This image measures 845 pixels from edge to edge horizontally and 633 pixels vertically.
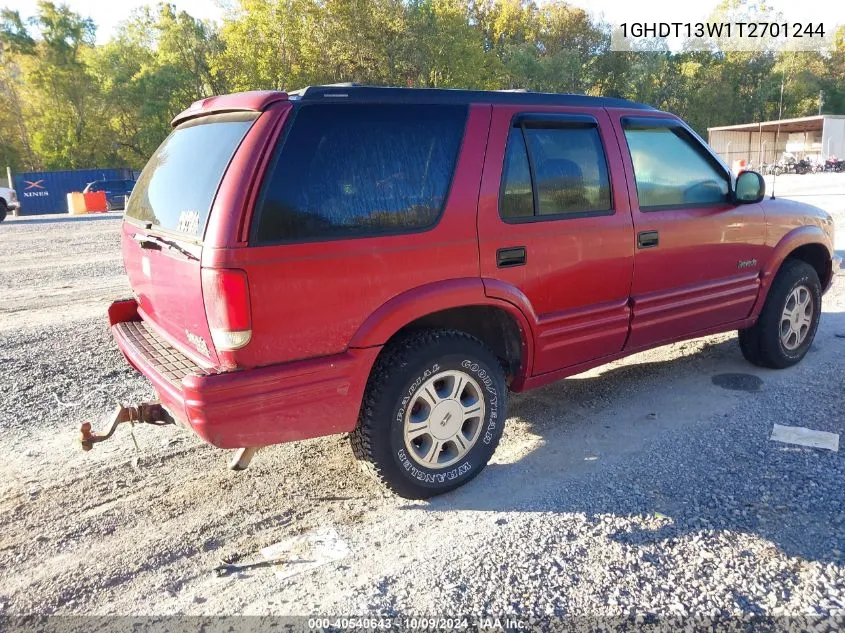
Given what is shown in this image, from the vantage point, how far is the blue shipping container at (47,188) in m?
32.2

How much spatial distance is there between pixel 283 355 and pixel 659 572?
6.01ft

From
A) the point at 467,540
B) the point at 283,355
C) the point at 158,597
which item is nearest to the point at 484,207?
the point at 283,355

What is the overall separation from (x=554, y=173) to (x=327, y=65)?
3448cm

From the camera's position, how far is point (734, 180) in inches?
Answer: 175

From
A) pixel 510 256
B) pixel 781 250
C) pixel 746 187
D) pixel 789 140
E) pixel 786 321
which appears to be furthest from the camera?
pixel 789 140

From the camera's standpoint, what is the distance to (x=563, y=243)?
3.56m

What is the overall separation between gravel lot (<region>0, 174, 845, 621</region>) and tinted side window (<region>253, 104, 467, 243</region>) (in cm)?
143

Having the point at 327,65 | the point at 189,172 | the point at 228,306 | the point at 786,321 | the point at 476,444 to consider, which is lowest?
the point at 476,444

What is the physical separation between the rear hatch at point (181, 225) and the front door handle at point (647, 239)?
2.35m

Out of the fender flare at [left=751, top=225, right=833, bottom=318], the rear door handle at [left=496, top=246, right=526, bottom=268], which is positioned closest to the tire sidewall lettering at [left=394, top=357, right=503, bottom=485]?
the rear door handle at [left=496, top=246, right=526, bottom=268]

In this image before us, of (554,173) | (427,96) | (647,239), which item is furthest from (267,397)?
(647,239)

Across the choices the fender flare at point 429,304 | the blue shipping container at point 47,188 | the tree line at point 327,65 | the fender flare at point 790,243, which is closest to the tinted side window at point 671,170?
the fender flare at point 790,243

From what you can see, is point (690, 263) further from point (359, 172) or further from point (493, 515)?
point (359, 172)

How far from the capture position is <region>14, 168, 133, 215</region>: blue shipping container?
3222 cm
